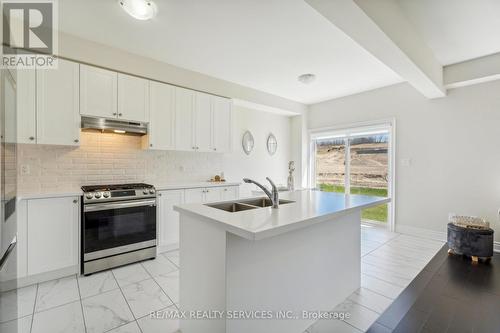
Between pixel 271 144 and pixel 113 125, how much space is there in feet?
11.0

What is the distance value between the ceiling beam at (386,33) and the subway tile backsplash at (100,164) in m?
2.93

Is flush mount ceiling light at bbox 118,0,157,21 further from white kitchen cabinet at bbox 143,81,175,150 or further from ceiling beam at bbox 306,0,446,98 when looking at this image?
ceiling beam at bbox 306,0,446,98

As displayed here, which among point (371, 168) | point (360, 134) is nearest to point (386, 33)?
point (360, 134)

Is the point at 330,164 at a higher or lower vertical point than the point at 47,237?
higher

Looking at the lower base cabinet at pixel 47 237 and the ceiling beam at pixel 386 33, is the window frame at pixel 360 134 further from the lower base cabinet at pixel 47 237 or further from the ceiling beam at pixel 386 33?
the lower base cabinet at pixel 47 237

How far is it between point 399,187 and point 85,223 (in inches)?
193

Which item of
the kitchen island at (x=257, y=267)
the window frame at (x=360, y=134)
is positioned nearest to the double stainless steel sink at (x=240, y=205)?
the kitchen island at (x=257, y=267)

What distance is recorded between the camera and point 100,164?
3107 mm

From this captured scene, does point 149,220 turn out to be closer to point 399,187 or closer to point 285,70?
point 285,70

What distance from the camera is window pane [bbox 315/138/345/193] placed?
518cm

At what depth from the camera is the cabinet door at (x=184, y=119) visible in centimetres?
349

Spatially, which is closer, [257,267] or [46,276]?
[257,267]

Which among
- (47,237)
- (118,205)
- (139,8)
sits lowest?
(47,237)

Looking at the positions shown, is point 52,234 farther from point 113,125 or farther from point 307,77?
point 307,77
